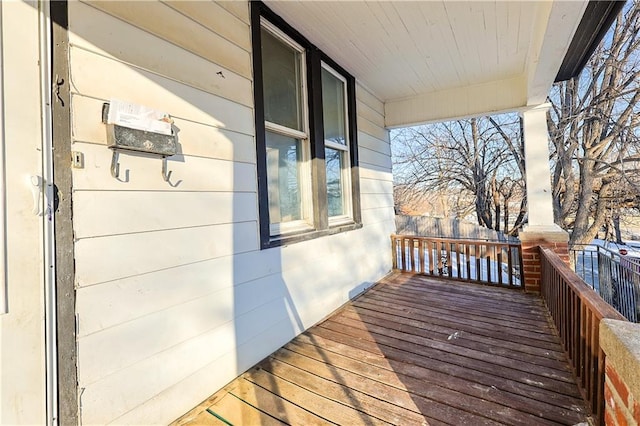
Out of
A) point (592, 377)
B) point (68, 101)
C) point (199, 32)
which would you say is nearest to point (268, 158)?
point (199, 32)

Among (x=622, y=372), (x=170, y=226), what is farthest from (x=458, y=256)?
(x=170, y=226)

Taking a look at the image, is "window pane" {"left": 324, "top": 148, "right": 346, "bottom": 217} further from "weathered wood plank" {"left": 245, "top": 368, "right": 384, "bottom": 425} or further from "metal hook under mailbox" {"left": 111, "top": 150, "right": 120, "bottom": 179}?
"metal hook under mailbox" {"left": 111, "top": 150, "right": 120, "bottom": 179}

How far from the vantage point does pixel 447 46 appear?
302cm

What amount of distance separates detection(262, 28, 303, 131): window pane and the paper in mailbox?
98 cm

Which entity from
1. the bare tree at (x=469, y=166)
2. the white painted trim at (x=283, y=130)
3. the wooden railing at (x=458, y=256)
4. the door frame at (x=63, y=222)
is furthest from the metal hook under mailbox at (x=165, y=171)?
the bare tree at (x=469, y=166)

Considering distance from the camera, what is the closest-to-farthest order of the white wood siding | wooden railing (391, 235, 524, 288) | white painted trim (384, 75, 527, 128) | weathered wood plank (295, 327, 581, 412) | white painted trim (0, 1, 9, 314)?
white painted trim (0, 1, 9, 314) → the white wood siding → weathered wood plank (295, 327, 581, 412) → white painted trim (384, 75, 527, 128) → wooden railing (391, 235, 524, 288)

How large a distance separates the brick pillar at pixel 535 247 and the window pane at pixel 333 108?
96.2 inches

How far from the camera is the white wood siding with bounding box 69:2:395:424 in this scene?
1.32 meters

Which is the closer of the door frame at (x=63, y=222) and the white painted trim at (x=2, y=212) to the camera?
the white painted trim at (x=2, y=212)

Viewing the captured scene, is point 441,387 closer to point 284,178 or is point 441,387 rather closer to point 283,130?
point 284,178

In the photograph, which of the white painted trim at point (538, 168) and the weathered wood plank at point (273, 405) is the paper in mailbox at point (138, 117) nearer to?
the weathered wood plank at point (273, 405)

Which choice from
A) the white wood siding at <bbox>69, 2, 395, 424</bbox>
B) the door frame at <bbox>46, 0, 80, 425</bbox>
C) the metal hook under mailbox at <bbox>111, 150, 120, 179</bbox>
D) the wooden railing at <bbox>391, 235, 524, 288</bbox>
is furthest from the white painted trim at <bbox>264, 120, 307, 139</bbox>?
the wooden railing at <bbox>391, 235, 524, 288</bbox>

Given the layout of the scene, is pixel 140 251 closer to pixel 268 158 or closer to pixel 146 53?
pixel 146 53

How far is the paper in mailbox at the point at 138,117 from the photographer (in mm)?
1379
